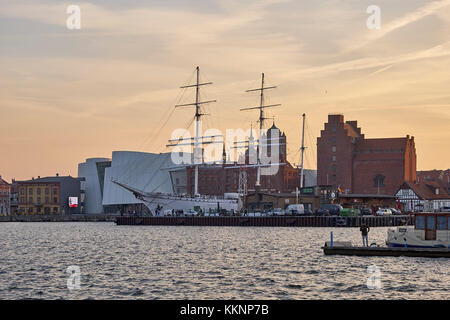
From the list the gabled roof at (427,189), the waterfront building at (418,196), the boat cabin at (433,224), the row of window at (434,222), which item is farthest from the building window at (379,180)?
the boat cabin at (433,224)

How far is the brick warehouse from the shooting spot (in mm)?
166625

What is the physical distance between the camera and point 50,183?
200m

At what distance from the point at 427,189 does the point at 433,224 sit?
402 feet

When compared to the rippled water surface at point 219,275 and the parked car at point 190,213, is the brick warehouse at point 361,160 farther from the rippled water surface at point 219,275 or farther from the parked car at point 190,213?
the rippled water surface at point 219,275

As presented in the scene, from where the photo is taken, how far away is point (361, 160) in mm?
171125

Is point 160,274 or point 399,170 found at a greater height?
point 399,170

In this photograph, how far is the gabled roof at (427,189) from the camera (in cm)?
15581

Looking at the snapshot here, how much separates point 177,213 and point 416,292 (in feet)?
351

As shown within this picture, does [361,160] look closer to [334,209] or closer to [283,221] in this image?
[334,209]

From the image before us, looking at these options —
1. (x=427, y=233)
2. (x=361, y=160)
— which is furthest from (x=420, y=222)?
(x=361, y=160)

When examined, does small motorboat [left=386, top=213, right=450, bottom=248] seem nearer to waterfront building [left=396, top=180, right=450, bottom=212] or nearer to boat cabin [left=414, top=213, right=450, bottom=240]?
boat cabin [left=414, top=213, right=450, bottom=240]
